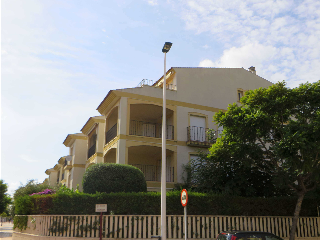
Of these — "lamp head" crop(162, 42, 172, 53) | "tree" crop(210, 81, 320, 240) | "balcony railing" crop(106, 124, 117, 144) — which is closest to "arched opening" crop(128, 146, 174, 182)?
"balcony railing" crop(106, 124, 117, 144)

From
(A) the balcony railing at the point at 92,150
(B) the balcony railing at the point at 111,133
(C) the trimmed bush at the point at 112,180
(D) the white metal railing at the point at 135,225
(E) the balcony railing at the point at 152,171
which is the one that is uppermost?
(B) the balcony railing at the point at 111,133

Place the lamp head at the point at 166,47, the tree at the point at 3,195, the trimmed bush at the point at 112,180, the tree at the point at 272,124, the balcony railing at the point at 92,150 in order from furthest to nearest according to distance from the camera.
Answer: the tree at the point at 3,195, the balcony railing at the point at 92,150, the trimmed bush at the point at 112,180, the tree at the point at 272,124, the lamp head at the point at 166,47

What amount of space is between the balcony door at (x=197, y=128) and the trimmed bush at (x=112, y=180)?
6445 mm

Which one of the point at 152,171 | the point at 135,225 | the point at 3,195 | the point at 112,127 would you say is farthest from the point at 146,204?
the point at 3,195

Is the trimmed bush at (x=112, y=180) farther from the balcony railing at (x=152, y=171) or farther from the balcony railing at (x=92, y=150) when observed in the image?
the balcony railing at (x=92, y=150)

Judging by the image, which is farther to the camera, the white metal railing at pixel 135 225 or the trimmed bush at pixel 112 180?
the trimmed bush at pixel 112 180

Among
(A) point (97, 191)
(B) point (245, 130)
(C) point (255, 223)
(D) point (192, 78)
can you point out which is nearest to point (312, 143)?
(B) point (245, 130)

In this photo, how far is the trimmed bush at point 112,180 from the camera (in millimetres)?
15438

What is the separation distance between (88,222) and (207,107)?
481 inches

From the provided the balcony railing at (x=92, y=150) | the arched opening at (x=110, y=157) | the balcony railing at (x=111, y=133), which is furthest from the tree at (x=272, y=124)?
the balcony railing at (x=92, y=150)

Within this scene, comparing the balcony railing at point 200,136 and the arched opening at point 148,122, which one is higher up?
the arched opening at point 148,122

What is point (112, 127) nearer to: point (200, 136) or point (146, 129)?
point (146, 129)

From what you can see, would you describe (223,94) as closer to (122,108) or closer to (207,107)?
(207,107)

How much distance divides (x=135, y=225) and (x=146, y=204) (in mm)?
1070
